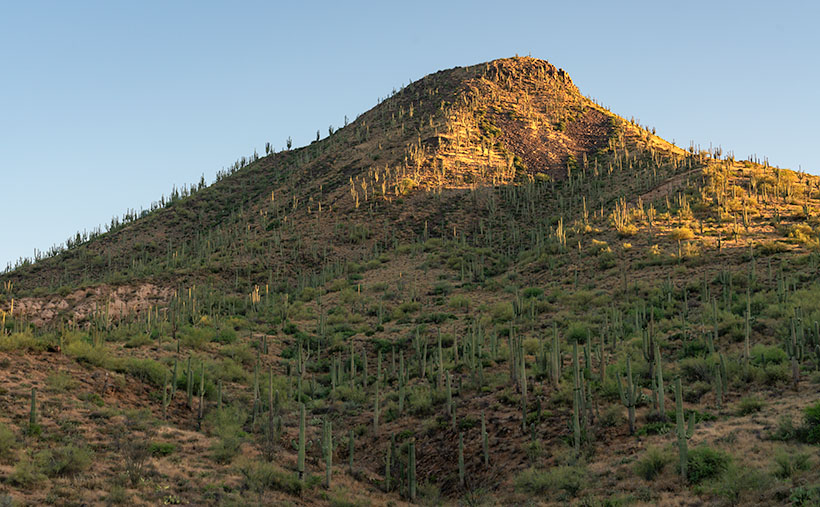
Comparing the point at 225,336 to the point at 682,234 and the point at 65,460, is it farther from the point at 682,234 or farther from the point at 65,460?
the point at 682,234

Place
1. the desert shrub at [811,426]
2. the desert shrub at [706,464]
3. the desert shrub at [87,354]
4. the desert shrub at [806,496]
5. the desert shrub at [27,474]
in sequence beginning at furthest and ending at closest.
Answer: the desert shrub at [87,354] < the desert shrub at [811,426] < the desert shrub at [706,464] < the desert shrub at [27,474] < the desert shrub at [806,496]

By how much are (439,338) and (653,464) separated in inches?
402

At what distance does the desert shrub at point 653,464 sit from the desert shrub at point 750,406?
326 centimetres

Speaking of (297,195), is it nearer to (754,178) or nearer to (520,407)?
(754,178)

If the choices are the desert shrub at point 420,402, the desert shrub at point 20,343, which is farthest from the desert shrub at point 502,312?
the desert shrub at point 20,343

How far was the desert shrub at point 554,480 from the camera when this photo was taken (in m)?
13.8

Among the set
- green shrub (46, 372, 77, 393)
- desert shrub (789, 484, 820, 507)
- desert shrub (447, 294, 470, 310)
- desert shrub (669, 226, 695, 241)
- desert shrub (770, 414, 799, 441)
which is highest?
desert shrub (669, 226, 695, 241)

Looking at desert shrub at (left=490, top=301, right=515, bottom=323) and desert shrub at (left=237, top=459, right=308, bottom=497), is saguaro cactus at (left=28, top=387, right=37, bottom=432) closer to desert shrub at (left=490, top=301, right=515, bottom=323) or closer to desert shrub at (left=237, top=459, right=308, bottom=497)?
desert shrub at (left=237, top=459, right=308, bottom=497)

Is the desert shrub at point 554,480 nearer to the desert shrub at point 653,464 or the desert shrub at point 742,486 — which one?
the desert shrub at point 653,464

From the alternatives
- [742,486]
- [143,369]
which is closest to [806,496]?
[742,486]

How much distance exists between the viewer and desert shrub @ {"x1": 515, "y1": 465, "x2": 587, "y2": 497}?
45.2ft

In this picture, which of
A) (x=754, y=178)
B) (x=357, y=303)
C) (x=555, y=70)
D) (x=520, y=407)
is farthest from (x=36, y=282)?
(x=555, y=70)

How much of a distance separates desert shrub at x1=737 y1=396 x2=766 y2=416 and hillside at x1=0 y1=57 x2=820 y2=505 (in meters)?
0.05

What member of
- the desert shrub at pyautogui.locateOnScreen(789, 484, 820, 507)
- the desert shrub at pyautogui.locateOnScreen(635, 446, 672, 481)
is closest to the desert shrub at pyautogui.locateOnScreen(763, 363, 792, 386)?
the desert shrub at pyautogui.locateOnScreen(635, 446, 672, 481)
